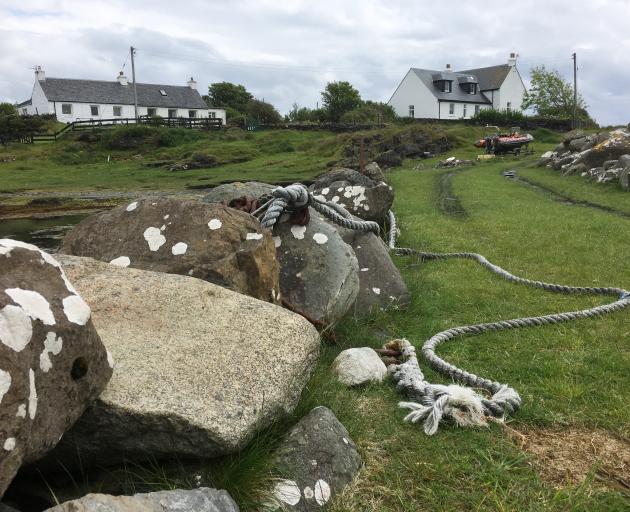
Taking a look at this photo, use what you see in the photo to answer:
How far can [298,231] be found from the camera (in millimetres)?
6555

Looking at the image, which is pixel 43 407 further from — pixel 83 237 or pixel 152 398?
pixel 83 237

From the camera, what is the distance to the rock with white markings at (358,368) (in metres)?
4.95

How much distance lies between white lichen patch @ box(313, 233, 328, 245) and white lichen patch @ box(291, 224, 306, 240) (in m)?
0.13

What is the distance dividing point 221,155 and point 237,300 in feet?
144

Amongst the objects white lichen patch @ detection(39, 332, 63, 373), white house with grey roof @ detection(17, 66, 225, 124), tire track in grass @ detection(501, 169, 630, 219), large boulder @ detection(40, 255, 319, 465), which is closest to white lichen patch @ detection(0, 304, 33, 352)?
white lichen patch @ detection(39, 332, 63, 373)

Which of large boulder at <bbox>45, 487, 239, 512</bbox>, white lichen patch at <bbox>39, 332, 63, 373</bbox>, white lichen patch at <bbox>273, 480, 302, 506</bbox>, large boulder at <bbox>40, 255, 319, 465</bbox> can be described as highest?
white lichen patch at <bbox>39, 332, 63, 373</bbox>

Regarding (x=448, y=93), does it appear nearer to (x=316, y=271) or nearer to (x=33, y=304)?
(x=316, y=271)

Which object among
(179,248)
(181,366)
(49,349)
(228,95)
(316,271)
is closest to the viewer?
(49,349)

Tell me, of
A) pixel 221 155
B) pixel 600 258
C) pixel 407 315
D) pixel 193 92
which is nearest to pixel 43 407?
pixel 407 315

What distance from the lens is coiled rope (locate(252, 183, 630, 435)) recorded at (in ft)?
14.3

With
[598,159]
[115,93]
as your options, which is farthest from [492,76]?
[598,159]

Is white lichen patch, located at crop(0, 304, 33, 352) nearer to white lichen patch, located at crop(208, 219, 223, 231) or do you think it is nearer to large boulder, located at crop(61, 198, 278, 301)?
large boulder, located at crop(61, 198, 278, 301)

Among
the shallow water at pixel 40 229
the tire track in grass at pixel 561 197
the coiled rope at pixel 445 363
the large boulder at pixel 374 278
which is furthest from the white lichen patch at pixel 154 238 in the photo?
the tire track in grass at pixel 561 197

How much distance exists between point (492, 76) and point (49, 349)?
8871cm
